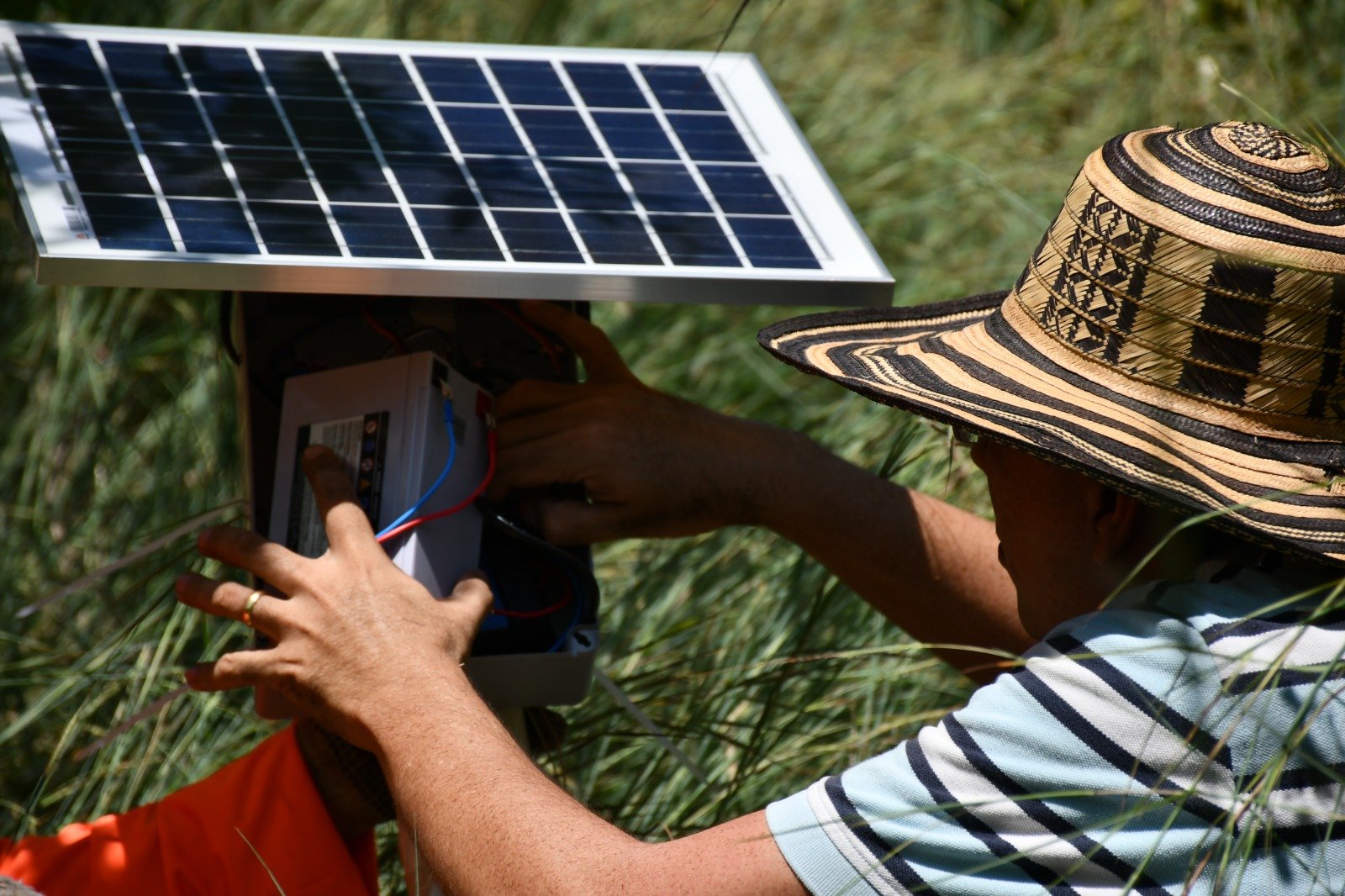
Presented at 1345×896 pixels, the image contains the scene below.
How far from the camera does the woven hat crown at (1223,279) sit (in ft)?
5.22

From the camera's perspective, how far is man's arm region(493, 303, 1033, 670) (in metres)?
2.11

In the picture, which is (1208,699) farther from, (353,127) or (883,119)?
(883,119)

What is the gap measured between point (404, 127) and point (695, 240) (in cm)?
49

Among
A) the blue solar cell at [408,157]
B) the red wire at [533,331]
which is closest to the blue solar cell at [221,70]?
the blue solar cell at [408,157]

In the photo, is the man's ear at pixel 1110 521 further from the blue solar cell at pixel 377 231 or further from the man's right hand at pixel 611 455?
the blue solar cell at pixel 377 231

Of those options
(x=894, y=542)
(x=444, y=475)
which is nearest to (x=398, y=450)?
(x=444, y=475)

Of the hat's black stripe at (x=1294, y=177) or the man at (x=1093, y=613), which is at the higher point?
the hat's black stripe at (x=1294, y=177)

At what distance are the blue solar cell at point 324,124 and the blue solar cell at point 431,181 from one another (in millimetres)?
70

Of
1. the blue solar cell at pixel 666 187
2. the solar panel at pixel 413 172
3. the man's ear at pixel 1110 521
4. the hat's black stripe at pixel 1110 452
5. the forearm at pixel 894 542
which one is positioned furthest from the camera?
the forearm at pixel 894 542

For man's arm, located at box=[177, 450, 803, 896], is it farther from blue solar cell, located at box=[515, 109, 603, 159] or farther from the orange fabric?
blue solar cell, located at box=[515, 109, 603, 159]

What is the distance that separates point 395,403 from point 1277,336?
1071mm

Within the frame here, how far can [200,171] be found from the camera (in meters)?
1.92

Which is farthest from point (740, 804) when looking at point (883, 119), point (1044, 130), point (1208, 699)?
point (1044, 130)

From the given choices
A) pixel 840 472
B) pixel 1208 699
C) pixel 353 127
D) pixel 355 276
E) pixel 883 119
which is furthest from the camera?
pixel 883 119
